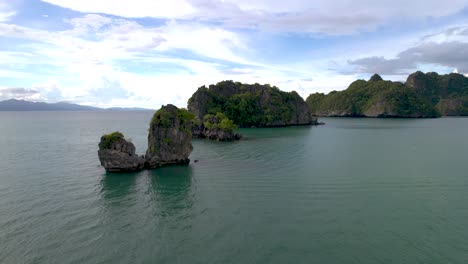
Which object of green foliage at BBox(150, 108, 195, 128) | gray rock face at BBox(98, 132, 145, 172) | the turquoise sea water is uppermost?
green foliage at BBox(150, 108, 195, 128)

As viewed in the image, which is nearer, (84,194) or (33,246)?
(33,246)

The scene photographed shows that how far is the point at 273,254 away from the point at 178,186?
21.6 m

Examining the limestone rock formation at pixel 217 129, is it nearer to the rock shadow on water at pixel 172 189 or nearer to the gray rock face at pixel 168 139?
the gray rock face at pixel 168 139

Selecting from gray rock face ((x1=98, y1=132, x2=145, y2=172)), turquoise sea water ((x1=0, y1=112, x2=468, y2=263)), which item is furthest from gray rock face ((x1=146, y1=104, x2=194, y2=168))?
gray rock face ((x1=98, y1=132, x2=145, y2=172))

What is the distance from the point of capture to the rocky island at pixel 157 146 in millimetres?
48094

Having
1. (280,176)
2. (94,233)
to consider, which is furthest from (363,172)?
(94,233)

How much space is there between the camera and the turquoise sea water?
22969 millimetres

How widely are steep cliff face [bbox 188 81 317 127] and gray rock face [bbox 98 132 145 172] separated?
3463 inches

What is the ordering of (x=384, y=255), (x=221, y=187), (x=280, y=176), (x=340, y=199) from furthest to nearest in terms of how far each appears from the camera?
1. (x=280, y=176)
2. (x=221, y=187)
3. (x=340, y=199)
4. (x=384, y=255)

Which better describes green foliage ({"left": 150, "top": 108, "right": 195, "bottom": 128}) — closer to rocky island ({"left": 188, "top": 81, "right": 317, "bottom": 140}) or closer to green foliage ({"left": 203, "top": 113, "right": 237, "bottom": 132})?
green foliage ({"left": 203, "top": 113, "right": 237, "bottom": 132})

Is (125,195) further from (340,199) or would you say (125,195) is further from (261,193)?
(340,199)

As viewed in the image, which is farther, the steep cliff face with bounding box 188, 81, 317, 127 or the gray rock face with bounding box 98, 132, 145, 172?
the steep cliff face with bounding box 188, 81, 317, 127

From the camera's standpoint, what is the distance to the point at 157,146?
5444 centimetres

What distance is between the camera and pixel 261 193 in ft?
122
